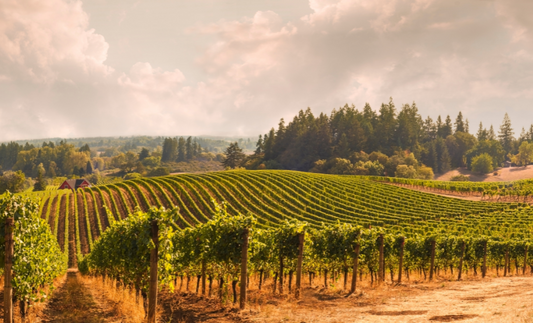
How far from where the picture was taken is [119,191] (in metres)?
65.6

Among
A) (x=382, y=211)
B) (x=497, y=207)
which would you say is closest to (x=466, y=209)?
(x=497, y=207)

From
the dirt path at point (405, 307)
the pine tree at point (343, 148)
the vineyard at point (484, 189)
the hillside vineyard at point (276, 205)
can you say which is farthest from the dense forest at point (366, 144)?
the dirt path at point (405, 307)

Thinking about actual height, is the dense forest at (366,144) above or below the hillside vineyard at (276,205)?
above

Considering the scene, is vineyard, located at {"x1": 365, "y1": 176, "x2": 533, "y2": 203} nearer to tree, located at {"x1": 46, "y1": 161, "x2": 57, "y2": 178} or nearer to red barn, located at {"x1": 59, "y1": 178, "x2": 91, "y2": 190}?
red barn, located at {"x1": 59, "y1": 178, "x2": 91, "y2": 190}

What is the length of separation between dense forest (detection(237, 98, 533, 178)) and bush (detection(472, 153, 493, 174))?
42 centimetres

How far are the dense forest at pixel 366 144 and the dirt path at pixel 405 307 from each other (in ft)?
333

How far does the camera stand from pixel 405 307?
1216 cm

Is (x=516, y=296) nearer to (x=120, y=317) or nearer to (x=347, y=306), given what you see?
(x=347, y=306)

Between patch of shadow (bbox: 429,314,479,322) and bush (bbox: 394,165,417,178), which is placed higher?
bush (bbox: 394,165,417,178)

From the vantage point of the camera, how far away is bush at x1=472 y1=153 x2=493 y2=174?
463 ft

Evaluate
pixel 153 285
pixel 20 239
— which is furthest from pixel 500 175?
pixel 20 239

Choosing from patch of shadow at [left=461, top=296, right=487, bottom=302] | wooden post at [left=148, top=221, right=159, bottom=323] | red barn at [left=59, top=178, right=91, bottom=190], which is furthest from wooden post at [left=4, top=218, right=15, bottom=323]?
red barn at [left=59, top=178, right=91, bottom=190]

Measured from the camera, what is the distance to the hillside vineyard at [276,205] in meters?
50.4

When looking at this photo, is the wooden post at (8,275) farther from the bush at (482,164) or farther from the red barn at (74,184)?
the bush at (482,164)
